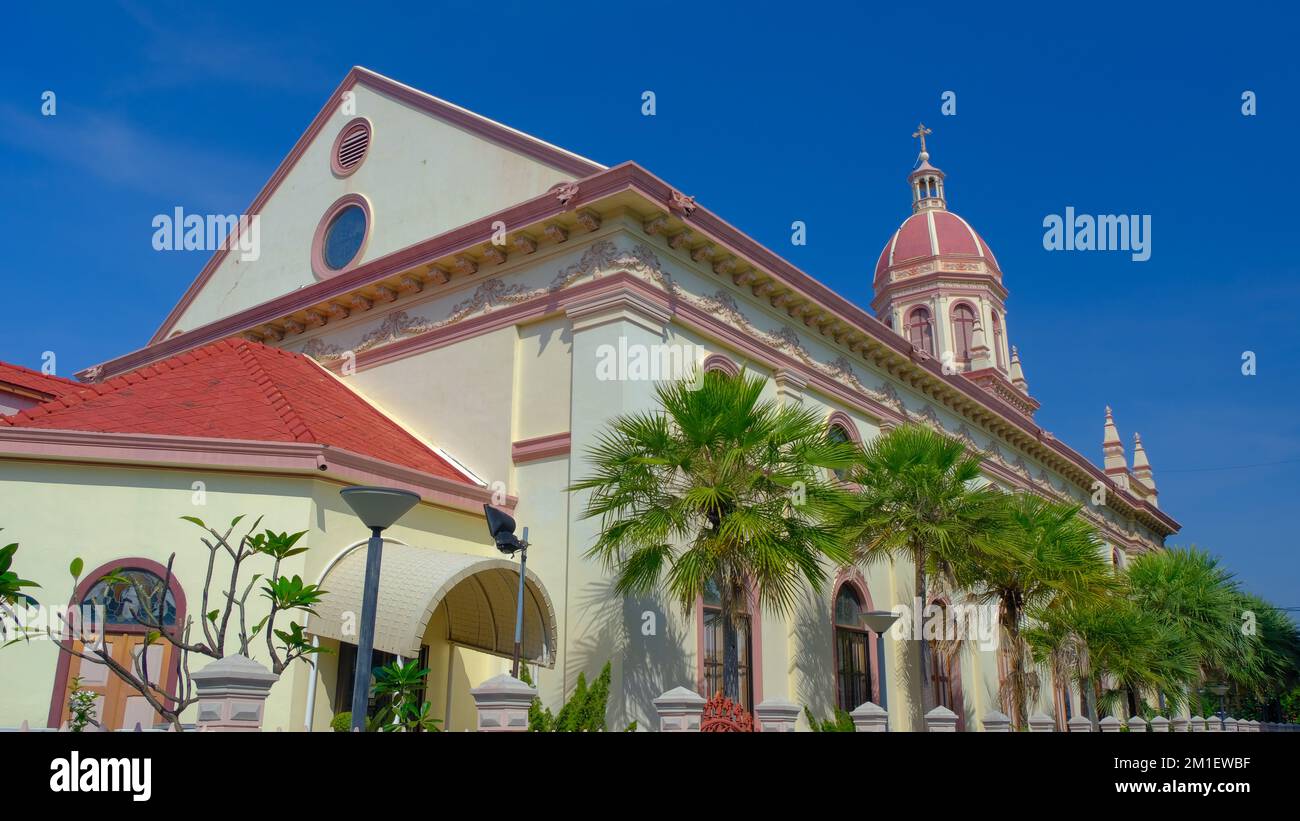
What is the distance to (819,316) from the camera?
2102cm

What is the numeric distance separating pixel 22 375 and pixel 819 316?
16813 mm

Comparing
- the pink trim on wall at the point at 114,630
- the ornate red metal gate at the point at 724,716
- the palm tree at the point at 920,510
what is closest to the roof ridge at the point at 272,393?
the pink trim on wall at the point at 114,630

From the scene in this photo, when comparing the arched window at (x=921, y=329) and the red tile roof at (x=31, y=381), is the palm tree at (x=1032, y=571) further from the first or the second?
the arched window at (x=921, y=329)

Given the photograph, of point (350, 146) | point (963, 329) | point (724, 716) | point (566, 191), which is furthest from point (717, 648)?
point (963, 329)

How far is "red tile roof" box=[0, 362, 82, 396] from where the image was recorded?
1967cm

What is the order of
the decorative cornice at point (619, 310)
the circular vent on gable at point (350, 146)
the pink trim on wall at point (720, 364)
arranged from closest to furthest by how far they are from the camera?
1. the decorative cornice at point (619, 310)
2. the pink trim on wall at point (720, 364)
3. the circular vent on gable at point (350, 146)

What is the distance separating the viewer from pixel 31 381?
66.0 feet

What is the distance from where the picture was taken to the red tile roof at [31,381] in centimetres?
1967

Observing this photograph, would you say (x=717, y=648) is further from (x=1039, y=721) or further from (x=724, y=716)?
(x=1039, y=721)

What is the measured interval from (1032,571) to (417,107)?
15647mm

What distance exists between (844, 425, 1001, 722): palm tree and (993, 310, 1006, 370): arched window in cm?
2466

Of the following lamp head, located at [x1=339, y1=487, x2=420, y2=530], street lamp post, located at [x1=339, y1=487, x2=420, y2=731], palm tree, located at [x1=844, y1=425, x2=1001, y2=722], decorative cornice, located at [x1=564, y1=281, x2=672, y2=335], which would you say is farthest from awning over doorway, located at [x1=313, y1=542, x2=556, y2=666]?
palm tree, located at [x1=844, y1=425, x2=1001, y2=722]

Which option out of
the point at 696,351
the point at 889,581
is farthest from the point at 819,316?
the point at 889,581

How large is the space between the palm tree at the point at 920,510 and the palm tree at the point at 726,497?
3.02 metres
